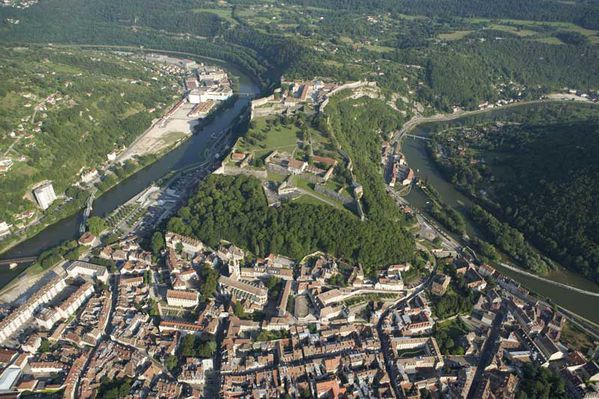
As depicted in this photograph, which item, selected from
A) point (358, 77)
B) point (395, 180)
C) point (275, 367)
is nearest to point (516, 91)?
point (358, 77)

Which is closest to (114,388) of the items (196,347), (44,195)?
(196,347)

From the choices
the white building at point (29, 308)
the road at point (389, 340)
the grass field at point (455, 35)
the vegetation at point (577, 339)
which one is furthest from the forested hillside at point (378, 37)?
the vegetation at point (577, 339)

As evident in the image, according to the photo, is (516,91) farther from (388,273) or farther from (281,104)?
(388,273)

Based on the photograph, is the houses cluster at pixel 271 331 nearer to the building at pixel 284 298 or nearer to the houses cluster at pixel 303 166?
→ the building at pixel 284 298

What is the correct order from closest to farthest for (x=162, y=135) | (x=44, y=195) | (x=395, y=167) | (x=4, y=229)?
(x=4, y=229) → (x=44, y=195) → (x=395, y=167) → (x=162, y=135)

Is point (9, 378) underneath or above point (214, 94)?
above

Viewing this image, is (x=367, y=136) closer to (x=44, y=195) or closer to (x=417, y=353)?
(x=417, y=353)
